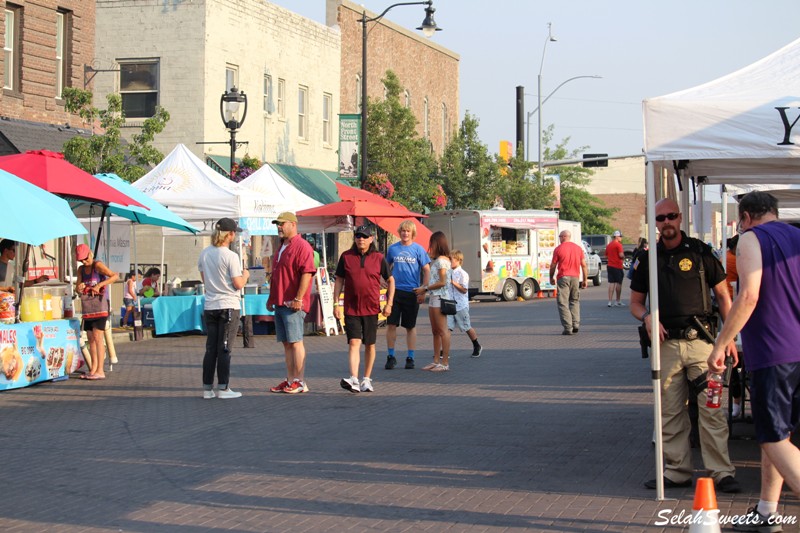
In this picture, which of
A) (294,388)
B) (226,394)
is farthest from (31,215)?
(294,388)

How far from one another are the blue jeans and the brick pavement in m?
0.38

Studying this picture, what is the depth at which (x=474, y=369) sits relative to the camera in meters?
15.0

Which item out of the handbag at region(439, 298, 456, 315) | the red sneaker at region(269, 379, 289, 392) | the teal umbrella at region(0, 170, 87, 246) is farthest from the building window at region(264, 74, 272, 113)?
the red sneaker at region(269, 379, 289, 392)

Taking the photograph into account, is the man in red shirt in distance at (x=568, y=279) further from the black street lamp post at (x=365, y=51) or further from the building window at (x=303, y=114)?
the building window at (x=303, y=114)

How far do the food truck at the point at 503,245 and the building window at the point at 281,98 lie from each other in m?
5.96

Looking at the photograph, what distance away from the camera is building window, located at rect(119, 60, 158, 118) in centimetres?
3169

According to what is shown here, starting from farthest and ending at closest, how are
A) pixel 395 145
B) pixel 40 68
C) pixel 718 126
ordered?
1. pixel 395 145
2. pixel 40 68
3. pixel 718 126

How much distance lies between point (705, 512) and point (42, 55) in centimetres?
2142

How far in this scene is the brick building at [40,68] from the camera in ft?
73.4

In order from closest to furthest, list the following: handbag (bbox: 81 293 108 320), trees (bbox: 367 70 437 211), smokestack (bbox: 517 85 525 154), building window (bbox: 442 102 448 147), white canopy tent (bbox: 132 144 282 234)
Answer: handbag (bbox: 81 293 108 320) → white canopy tent (bbox: 132 144 282 234) → trees (bbox: 367 70 437 211) → building window (bbox: 442 102 448 147) → smokestack (bbox: 517 85 525 154)

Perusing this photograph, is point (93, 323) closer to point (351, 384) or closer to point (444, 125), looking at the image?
point (351, 384)

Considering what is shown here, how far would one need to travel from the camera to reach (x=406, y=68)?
148 feet

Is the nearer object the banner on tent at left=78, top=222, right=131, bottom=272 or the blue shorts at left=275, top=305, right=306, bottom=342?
the blue shorts at left=275, top=305, right=306, bottom=342

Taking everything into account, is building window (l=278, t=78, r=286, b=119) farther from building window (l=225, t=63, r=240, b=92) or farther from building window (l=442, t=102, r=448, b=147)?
building window (l=442, t=102, r=448, b=147)
